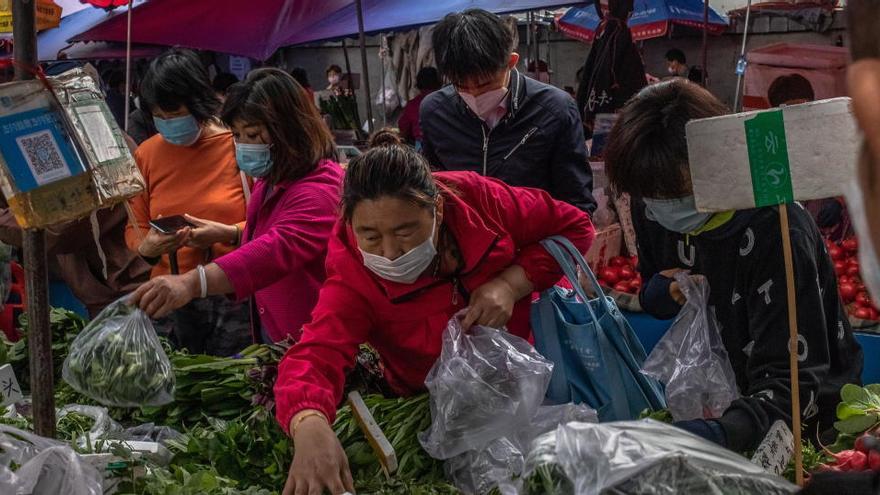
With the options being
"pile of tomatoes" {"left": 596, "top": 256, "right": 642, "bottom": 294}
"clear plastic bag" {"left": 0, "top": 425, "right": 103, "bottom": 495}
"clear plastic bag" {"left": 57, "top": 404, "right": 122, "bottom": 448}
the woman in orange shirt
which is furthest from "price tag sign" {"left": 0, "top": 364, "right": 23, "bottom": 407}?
"pile of tomatoes" {"left": 596, "top": 256, "right": 642, "bottom": 294}

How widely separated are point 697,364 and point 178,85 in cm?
220

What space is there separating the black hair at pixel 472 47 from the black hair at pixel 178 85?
0.92 m

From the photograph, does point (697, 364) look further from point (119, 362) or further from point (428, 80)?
point (428, 80)

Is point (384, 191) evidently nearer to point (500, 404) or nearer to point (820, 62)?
point (500, 404)

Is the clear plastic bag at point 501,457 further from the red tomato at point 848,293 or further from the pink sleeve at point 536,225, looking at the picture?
the red tomato at point 848,293

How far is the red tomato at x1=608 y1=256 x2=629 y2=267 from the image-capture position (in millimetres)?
5562

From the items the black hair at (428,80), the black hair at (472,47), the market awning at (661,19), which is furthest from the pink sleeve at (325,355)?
the market awning at (661,19)

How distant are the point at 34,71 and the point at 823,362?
174cm

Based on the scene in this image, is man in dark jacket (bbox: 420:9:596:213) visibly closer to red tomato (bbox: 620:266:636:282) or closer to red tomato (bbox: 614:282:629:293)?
red tomato (bbox: 614:282:629:293)

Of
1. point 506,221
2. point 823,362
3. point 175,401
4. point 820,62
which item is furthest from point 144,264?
point 820,62

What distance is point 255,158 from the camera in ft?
10.1

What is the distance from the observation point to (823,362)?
2.03 meters

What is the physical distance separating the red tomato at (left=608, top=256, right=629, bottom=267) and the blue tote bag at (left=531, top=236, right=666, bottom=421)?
10.4 ft

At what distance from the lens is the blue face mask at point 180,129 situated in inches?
140
